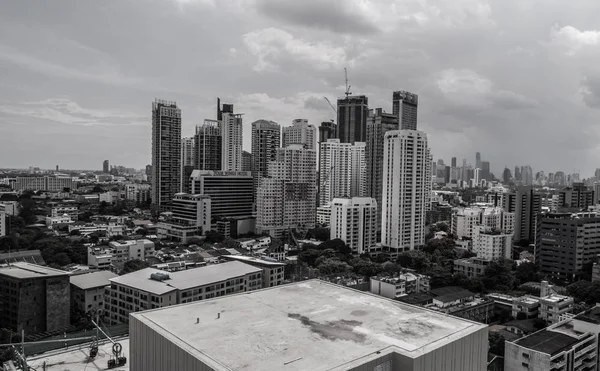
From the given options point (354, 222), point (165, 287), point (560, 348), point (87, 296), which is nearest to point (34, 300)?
point (87, 296)

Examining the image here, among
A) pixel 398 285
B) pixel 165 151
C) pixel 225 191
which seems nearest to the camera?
pixel 398 285

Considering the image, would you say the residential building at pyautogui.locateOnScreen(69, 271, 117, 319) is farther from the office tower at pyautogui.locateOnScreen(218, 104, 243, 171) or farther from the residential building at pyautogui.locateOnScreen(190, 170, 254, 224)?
the office tower at pyautogui.locateOnScreen(218, 104, 243, 171)

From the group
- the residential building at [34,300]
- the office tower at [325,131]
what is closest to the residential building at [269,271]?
the residential building at [34,300]

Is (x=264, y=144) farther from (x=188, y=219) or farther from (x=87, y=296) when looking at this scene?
(x=87, y=296)

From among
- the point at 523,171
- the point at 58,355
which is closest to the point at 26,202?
the point at 58,355

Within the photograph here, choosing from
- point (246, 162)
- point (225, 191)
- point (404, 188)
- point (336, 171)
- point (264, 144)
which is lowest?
point (225, 191)

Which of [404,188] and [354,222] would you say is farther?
[354,222]
